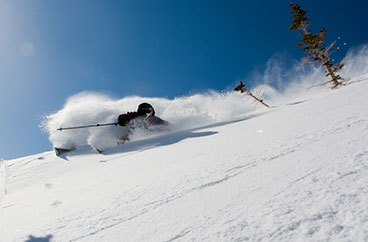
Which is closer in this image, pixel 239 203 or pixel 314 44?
pixel 239 203

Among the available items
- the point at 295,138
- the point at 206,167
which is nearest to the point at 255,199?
the point at 206,167

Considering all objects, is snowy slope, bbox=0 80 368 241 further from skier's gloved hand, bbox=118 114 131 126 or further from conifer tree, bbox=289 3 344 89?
conifer tree, bbox=289 3 344 89

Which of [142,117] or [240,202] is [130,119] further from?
[240,202]

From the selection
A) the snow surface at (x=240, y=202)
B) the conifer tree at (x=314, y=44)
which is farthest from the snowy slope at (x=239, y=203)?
the conifer tree at (x=314, y=44)

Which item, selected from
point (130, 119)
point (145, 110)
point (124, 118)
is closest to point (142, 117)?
point (145, 110)

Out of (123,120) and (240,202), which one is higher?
(123,120)

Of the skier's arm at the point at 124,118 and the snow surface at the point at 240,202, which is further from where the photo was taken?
the skier's arm at the point at 124,118

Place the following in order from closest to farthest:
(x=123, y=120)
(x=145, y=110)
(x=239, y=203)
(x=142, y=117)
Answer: (x=239, y=203)
(x=123, y=120)
(x=142, y=117)
(x=145, y=110)

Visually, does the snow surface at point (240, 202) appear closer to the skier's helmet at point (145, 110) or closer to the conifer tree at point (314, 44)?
the skier's helmet at point (145, 110)

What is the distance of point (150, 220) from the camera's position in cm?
148

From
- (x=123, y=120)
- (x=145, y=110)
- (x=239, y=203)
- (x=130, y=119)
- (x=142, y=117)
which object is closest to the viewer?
(x=239, y=203)

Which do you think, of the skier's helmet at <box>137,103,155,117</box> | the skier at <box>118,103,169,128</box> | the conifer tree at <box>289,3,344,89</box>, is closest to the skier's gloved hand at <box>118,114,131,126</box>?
the skier at <box>118,103,169,128</box>

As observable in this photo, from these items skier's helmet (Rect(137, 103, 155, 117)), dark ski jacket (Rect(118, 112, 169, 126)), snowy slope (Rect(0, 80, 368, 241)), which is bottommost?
snowy slope (Rect(0, 80, 368, 241))

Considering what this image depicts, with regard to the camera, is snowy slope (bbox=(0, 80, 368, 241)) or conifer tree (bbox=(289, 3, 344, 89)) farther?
conifer tree (bbox=(289, 3, 344, 89))
